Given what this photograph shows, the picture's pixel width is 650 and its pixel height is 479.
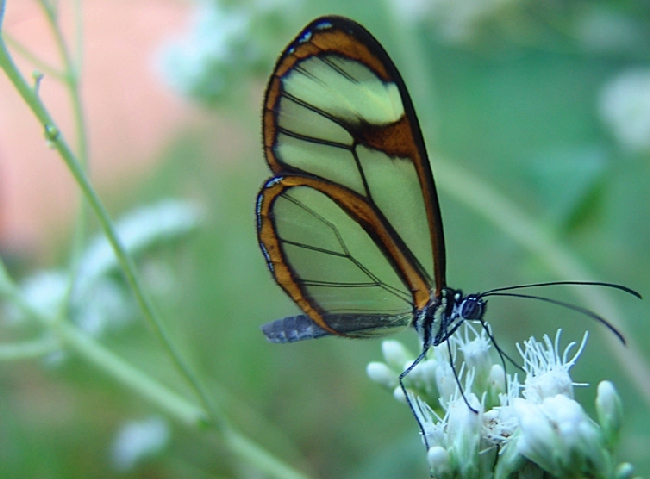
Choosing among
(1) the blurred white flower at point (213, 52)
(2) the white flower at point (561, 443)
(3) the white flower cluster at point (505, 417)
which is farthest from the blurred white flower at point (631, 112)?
(2) the white flower at point (561, 443)

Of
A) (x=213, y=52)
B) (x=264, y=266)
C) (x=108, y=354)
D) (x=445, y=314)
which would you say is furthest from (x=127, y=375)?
(x=264, y=266)

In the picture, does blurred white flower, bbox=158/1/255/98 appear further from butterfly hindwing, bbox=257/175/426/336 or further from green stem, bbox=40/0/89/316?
butterfly hindwing, bbox=257/175/426/336

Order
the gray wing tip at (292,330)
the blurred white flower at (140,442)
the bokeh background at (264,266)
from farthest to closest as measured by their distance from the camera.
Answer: the bokeh background at (264,266), the blurred white flower at (140,442), the gray wing tip at (292,330)

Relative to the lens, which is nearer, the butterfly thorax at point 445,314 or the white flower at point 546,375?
the white flower at point 546,375

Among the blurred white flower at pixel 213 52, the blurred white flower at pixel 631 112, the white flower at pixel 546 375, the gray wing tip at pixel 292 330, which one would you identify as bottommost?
the white flower at pixel 546 375

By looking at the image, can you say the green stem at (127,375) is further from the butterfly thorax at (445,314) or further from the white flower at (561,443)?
the white flower at (561,443)

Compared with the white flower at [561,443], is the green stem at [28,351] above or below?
above

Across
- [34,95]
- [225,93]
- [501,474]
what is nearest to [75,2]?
[34,95]
